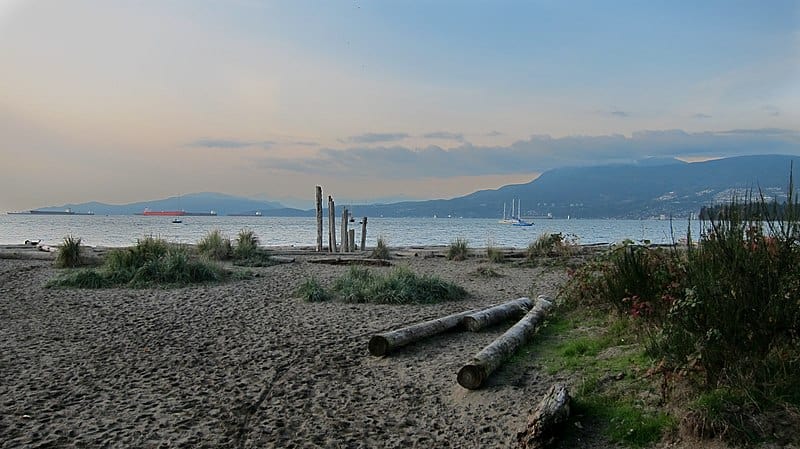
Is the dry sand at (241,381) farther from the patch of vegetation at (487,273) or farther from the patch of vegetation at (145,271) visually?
the patch of vegetation at (487,273)

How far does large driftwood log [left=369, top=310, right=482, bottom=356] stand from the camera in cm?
699

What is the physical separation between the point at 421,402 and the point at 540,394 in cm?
102

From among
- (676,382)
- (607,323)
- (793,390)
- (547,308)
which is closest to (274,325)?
(547,308)

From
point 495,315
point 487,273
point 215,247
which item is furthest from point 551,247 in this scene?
point 495,315

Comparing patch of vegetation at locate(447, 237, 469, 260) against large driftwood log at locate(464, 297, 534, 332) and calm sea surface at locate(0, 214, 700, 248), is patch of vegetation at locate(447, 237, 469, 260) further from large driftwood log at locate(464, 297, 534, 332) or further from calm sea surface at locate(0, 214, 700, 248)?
large driftwood log at locate(464, 297, 534, 332)

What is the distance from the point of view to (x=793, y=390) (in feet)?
13.2

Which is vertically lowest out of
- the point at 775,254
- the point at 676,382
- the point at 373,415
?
the point at 373,415

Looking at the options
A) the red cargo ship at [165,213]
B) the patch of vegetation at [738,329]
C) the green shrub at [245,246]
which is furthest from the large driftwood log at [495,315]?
the red cargo ship at [165,213]

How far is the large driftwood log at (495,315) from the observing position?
8273 mm

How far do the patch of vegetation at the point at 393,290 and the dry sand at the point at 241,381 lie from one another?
1.65 feet

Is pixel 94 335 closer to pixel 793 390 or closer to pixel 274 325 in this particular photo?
pixel 274 325

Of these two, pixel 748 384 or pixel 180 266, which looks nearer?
pixel 748 384

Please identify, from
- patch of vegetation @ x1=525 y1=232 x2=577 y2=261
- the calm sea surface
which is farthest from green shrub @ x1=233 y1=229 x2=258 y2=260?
patch of vegetation @ x1=525 y1=232 x2=577 y2=261

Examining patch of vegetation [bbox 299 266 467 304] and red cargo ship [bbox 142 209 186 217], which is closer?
patch of vegetation [bbox 299 266 467 304]
